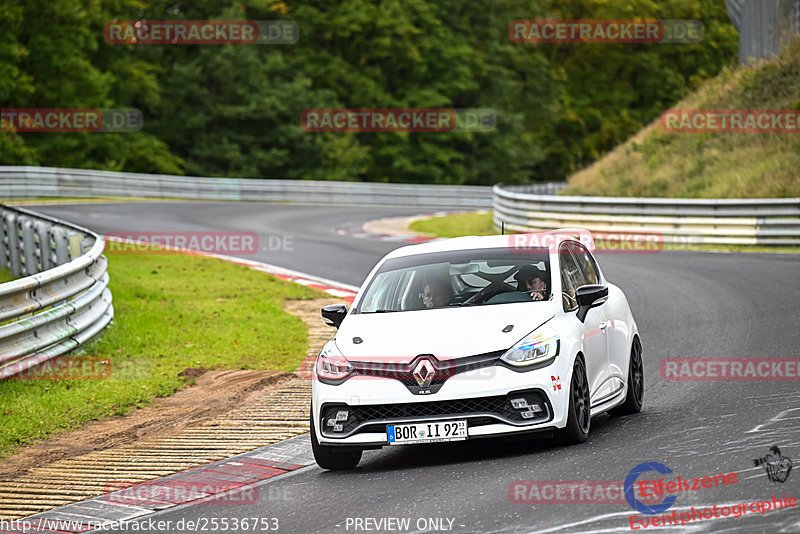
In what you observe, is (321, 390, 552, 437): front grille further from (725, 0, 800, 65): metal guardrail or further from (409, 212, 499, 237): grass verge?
(725, 0, 800, 65): metal guardrail

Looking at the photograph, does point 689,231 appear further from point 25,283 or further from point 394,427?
point 394,427

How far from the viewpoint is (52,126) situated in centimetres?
5550

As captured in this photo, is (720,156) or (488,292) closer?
(488,292)

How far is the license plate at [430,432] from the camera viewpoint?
7910 millimetres

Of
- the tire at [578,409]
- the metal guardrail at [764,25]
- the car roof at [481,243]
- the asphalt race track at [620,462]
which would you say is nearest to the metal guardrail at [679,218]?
the asphalt race track at [620,462]

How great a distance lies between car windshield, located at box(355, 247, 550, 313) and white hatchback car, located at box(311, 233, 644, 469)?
0.04 feet

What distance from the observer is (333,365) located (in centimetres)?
836

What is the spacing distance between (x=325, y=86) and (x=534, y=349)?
61.6m

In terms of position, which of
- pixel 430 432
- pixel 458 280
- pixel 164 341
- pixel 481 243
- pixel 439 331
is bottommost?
pixel 164 341

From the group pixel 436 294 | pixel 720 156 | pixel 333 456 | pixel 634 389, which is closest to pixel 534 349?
pixel 436 294

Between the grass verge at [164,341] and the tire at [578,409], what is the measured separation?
4.41 metres

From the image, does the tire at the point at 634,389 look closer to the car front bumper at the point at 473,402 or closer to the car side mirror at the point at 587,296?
the car side mirror at the point at 587,296

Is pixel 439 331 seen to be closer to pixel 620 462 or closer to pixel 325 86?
pixel 620 462

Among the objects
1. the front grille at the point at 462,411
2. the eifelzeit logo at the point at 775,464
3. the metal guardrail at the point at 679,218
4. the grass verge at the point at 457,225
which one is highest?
the front grille at the point at 462,411
